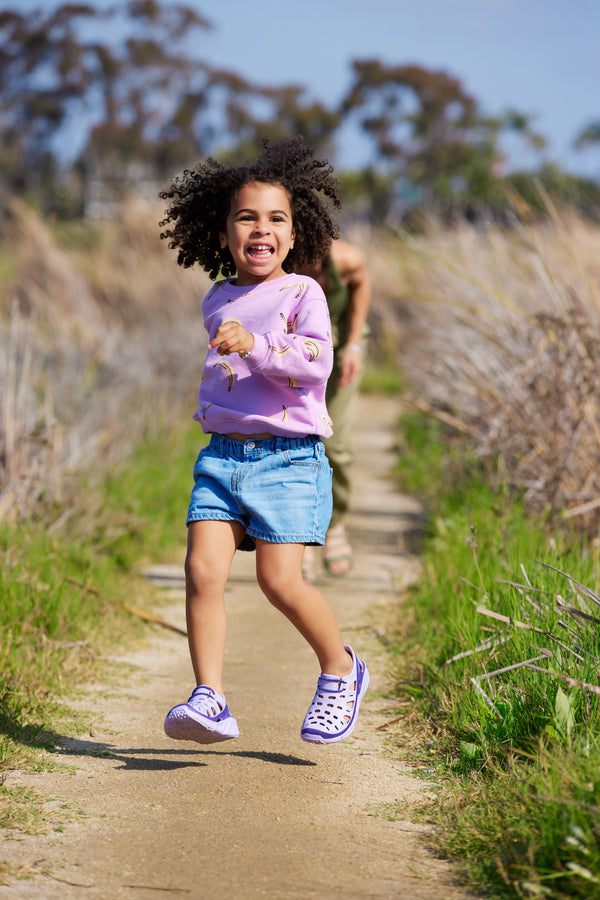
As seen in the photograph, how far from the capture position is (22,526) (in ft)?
15.4

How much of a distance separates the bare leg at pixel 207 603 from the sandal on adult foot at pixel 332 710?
294 millimetres

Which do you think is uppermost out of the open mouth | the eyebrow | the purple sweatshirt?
the eyebrow

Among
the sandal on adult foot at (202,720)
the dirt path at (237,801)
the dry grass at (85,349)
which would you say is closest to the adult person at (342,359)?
the dirt path at (237,801)

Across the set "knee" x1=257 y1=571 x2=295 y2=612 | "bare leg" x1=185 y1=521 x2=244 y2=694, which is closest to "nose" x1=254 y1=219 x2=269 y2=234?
"bare leg" x1=185 y1=521 x2=244 y2=694

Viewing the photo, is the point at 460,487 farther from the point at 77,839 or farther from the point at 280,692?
the point at 77,839

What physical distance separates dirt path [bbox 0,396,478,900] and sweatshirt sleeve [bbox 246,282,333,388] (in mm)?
1123

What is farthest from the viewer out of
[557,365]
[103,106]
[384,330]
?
[103,106]

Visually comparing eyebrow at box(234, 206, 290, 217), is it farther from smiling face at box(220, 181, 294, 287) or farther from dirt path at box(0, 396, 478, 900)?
dirt path at box(0, 396, 478, 900)

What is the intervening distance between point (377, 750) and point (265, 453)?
992 millimetres

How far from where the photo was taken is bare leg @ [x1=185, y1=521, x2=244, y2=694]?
9.86 feet

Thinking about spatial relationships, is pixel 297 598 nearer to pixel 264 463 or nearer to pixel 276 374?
pixel 264 463

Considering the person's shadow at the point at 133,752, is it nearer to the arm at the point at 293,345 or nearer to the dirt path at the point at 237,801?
the dirt path at the point at 237,801

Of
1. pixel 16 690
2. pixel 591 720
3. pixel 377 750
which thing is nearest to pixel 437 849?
pixel 591 720

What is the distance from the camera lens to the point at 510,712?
3.06 metres
